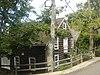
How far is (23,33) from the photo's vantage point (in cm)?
2388

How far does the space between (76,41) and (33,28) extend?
30201 mm

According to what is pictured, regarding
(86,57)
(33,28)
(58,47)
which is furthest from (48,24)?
(58,47)

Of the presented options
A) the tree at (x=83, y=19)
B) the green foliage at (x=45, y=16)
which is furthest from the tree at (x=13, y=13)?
the tree at (x=83, y=19)

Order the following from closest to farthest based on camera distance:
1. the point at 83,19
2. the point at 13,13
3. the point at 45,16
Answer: the point at 13,13
the point at 45,16
the point at 83,19

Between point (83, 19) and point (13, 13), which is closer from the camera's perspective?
point (13, 13)

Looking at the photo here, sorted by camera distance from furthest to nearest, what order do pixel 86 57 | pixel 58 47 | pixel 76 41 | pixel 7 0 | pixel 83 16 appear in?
pixel 76 41 → pixel 58 47 → pixel 83 16 → pixel 86 57 → pixel 7 0

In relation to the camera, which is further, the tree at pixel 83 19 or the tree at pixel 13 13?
the tree at pixel 83 19

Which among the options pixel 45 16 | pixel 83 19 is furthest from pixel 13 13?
pixel 83 19

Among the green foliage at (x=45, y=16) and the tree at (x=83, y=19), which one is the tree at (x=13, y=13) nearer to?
the green foliage at (x=45, y=16)

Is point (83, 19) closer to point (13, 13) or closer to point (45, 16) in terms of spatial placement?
point (45, 16)

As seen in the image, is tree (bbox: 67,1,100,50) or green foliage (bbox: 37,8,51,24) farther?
tree (bbox: 67,1,100,50)

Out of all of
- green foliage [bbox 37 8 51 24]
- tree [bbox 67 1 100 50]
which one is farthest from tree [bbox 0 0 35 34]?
tree [bbox 67 1 100 50]

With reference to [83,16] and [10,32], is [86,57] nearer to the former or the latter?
[83,16]

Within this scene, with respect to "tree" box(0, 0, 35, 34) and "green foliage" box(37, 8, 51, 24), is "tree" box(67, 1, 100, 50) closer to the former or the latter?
"green foliage" box(37, 8, 51, 24)
